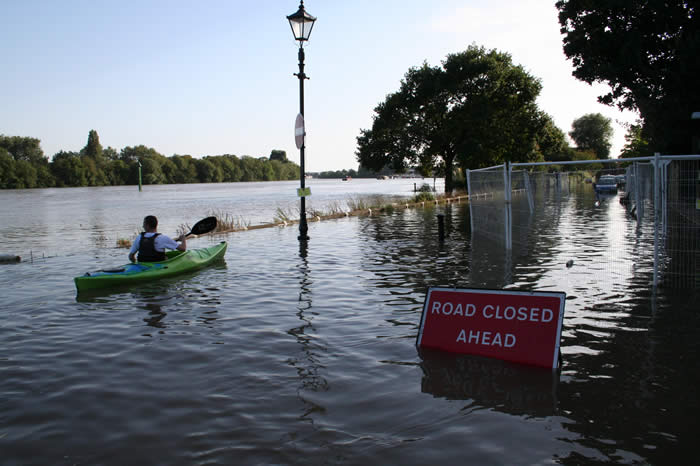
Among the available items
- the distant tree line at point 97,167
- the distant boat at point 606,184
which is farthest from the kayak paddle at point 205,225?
the distant tree line at point 97,167

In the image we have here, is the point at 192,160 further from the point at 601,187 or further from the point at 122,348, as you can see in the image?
the point at 122,348

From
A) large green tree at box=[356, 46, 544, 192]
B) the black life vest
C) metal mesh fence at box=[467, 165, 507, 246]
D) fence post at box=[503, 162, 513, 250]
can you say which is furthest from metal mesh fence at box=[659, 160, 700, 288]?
large green tree at box=[356, 46, 544, 192]

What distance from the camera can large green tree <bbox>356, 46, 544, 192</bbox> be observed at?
4631cm

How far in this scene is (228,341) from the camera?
6816 millimetres

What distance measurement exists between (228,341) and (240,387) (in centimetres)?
165

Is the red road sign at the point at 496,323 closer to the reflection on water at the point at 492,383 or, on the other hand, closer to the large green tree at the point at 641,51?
the reflection on water at the point at 492,383

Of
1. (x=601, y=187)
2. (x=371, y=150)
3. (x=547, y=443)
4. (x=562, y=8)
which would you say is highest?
(x=562, y=8)

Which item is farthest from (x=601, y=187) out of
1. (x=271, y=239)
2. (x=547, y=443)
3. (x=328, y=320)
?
(x=547, y=443)

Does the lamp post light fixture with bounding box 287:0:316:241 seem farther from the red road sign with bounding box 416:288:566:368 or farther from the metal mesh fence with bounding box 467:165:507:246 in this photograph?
the red road sign with bounding box 416:288:566:368

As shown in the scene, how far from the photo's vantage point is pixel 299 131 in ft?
55.0

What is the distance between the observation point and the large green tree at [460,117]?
46.3 meters

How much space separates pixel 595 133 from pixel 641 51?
12041 cm

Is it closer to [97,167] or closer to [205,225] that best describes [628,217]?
[205,225]

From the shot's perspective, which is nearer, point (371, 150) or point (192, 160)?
point (371, 150)
